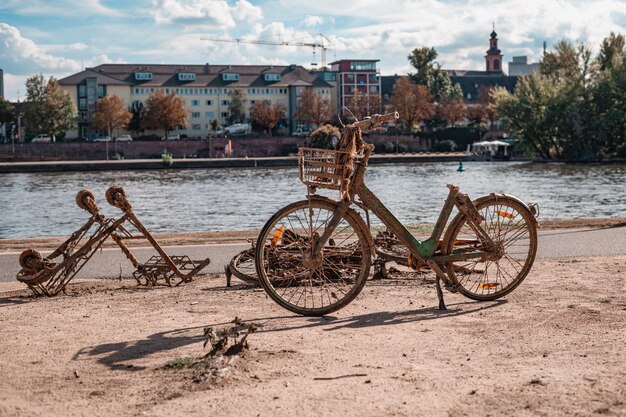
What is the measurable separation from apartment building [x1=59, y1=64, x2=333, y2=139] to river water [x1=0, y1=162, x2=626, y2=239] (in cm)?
6302

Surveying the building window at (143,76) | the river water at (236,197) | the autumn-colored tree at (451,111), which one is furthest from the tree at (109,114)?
the river water at (236,197)

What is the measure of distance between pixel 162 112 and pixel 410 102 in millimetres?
34296

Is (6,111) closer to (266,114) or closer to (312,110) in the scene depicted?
(266,114)

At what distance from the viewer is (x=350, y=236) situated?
7.41 metres

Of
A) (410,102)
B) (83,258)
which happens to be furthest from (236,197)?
(410,102)

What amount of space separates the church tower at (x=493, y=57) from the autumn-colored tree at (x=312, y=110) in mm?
69062

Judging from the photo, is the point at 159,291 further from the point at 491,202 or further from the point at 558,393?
the point at 558,393

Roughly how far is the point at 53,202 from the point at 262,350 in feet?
139

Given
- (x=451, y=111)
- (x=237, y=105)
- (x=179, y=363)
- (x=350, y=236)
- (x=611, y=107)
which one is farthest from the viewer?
(x=237, y=105)

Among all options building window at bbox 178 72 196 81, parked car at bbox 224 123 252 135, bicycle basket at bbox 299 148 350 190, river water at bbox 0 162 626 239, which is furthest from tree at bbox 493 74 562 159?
bicycle basket at bbox 299 148 350 190

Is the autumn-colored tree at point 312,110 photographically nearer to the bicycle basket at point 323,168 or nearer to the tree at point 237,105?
the tree at point 237,105

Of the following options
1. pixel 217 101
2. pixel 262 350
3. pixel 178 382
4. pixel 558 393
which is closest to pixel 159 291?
pixel 262 350

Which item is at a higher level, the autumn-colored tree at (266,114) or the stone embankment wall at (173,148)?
the autumn-colored tree at (266,114)

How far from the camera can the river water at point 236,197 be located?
104 ft
